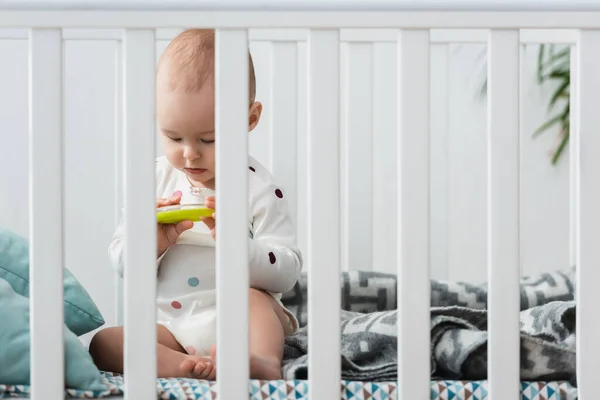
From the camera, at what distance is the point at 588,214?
3.07ft

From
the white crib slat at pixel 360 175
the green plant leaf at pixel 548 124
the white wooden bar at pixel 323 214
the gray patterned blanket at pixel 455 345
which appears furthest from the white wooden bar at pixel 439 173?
the white wooden bar at pixel 323 214

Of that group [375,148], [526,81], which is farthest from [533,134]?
[375,148]

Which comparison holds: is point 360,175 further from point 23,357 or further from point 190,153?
point 23,357

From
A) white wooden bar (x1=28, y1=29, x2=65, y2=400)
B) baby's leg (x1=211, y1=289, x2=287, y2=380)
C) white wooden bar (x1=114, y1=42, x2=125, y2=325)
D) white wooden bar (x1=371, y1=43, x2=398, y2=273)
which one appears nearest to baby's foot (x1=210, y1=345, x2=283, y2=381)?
baby's leg (x1=211, y1=289, x2=287, y2=380)

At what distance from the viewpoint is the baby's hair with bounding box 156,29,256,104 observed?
1.16m

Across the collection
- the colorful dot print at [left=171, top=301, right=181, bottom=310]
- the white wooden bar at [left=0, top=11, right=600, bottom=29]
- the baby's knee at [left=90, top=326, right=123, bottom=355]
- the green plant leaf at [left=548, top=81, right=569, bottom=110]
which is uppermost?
the green plant leaf at [left=548, top=81, right=569, bottom=110]

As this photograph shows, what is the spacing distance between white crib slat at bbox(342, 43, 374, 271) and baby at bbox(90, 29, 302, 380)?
1.47 feet

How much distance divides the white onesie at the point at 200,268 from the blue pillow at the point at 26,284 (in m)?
0.08

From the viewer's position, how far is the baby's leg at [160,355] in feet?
3.51

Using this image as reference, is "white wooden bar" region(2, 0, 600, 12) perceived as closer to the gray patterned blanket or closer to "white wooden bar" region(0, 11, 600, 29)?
"white wooden bar" region(0, 11, 600, 29)

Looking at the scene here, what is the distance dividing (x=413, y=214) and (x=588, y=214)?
0.18 m

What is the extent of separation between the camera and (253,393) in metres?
0.97

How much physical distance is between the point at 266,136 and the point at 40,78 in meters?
1.15

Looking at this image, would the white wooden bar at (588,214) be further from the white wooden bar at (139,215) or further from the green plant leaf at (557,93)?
the green plant leaf at (557,93)
